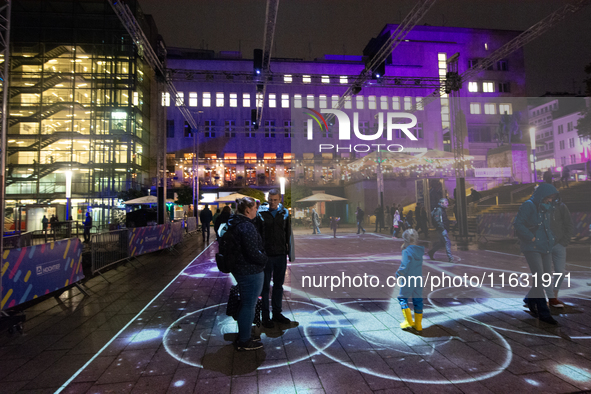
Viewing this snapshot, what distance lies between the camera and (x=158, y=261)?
1060 centimetres

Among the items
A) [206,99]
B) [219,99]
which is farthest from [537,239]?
[206,99]

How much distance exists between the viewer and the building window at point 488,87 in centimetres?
3934

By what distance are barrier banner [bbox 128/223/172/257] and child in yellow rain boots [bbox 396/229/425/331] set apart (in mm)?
8962

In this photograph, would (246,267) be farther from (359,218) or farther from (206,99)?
(206,99)

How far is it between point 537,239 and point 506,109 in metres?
6.85

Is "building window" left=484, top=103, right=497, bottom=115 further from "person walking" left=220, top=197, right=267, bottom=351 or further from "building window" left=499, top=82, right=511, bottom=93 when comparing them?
"building window" left=499, top=82, right=511, bottom=93

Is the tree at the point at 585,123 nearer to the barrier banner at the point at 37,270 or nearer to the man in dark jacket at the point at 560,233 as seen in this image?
the man in dark jacket at the point at 560,233

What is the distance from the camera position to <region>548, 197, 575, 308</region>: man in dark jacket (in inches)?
183

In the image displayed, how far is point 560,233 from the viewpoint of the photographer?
4.68 metres

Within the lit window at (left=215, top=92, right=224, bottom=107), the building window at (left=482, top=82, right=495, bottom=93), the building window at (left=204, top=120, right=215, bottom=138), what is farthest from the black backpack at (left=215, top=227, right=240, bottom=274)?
the building window at (left=482, top=82, right=495, bottom=93)

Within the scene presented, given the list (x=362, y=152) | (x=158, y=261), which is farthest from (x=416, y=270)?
(x=158, y=261)

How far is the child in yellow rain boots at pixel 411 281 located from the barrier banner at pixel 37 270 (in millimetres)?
5969

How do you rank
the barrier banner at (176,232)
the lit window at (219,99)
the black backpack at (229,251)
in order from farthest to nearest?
the lit window at (219,99), the barrier banner at (176,232), the black backpack at (229,251)

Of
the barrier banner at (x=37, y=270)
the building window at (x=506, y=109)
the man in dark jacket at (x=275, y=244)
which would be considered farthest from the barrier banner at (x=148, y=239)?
the building window at (x=506, y=109)
